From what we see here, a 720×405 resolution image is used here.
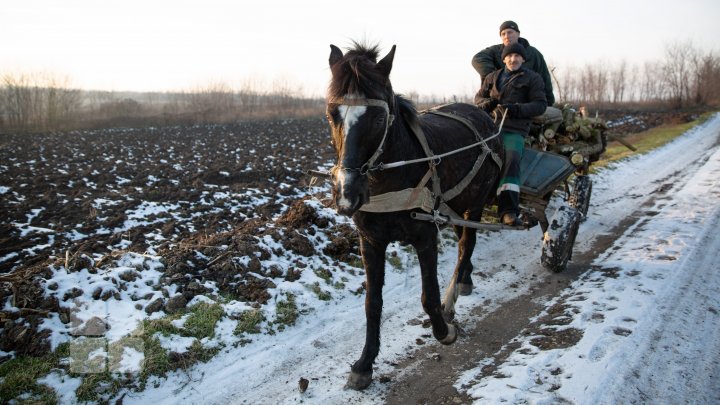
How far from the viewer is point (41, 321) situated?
3.93 metres

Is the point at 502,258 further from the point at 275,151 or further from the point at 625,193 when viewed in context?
the point at 275,151

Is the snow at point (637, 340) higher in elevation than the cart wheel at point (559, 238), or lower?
lower

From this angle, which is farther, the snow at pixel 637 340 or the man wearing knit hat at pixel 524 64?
the man wearing knit hat at pixel 524 64

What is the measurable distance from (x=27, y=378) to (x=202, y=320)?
139 cm

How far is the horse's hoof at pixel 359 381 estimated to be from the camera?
3611mm

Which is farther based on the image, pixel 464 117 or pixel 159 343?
pixel 464 117

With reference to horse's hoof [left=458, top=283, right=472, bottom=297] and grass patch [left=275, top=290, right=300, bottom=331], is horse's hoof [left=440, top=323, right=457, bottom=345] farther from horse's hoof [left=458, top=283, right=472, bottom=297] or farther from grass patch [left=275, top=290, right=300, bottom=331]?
grass patch [left=275, top=290, right=300, bottom=331]

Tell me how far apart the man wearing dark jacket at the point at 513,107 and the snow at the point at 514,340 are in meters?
1.21

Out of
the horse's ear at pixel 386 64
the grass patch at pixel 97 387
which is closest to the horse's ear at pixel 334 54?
the horse's ear at pixel 386 64

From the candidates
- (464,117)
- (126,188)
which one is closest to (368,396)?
(464,117)

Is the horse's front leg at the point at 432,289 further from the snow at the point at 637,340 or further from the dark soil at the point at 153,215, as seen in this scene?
the dark soil at the point at 153,215

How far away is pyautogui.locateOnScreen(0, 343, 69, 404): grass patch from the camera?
128 inches

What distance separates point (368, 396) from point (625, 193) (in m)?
9.27

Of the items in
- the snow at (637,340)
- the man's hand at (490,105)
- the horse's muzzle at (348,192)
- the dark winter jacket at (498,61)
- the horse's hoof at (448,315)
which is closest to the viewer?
the horse's muzzle at (348,192)
